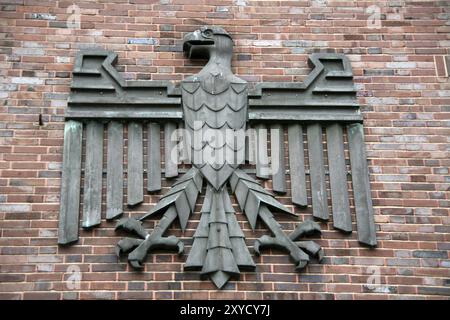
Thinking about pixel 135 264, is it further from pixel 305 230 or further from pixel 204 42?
pixel 204 42

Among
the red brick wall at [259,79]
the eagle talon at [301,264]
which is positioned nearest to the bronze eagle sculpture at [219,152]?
the eagle talon at [301,264]

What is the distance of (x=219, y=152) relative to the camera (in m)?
7.48

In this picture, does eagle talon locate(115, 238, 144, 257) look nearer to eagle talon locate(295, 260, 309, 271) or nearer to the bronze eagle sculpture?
the bronze eagle sculpture

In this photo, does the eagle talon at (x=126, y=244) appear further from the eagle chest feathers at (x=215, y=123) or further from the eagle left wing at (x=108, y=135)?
the eagle chest feathers at (x=215, y=123)

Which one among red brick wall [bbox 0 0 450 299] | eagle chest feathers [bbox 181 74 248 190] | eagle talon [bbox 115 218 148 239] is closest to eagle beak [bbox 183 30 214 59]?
red brick wall [bbox 0 0 450 299]

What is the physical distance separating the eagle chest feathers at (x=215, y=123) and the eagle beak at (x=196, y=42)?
30 cm

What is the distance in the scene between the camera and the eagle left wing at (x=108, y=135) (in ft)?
23.8

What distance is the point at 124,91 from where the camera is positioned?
25.4 feet

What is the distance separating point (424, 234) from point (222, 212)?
5.29 feet

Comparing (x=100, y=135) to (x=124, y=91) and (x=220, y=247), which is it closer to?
(x=124, y=91)

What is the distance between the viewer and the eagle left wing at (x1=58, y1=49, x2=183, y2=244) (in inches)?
286

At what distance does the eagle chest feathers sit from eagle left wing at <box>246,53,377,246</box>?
0.11 meters

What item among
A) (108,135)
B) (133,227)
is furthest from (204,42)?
(133,227)

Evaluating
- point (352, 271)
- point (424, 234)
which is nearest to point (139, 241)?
point (352, 271)
